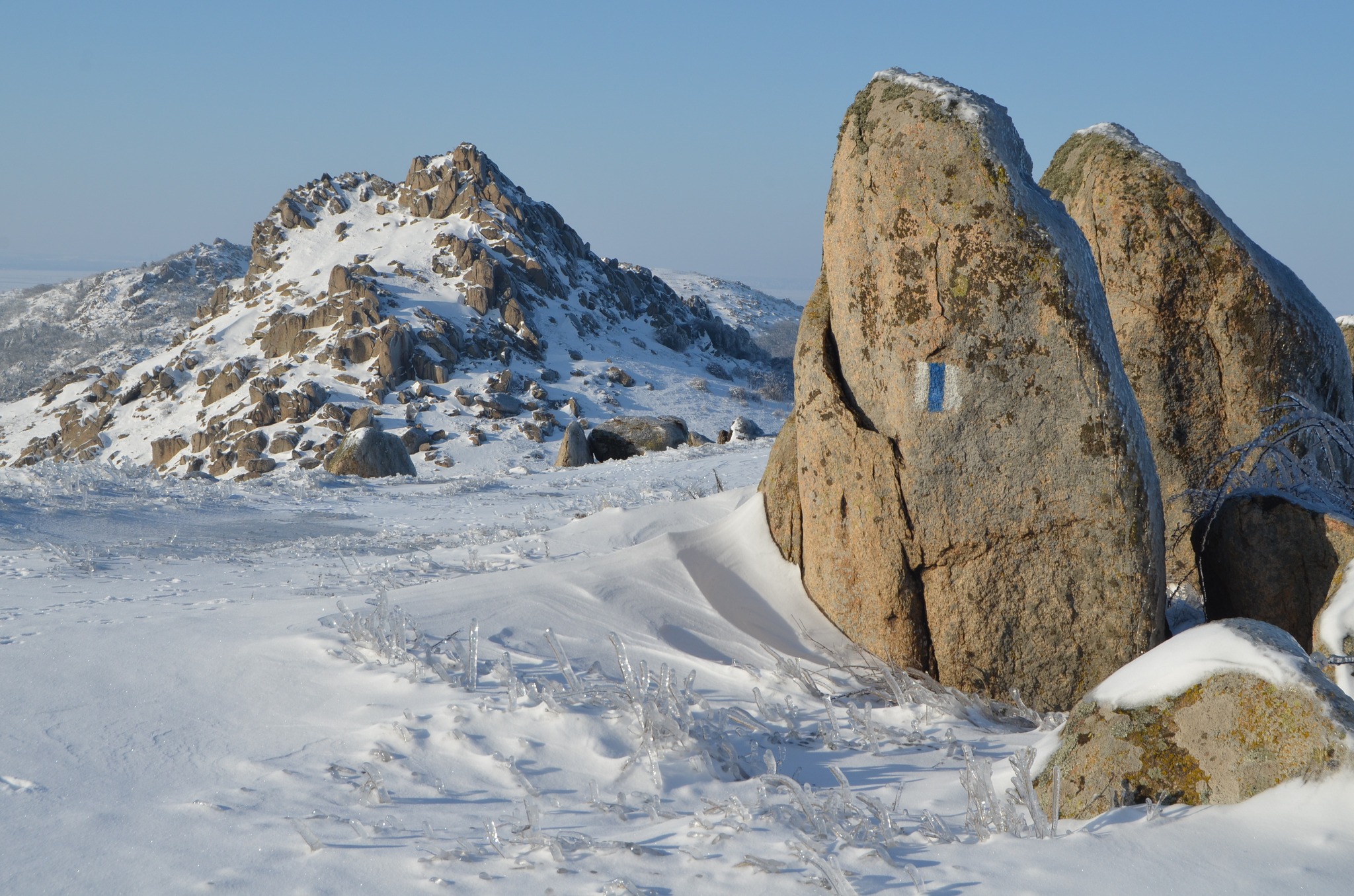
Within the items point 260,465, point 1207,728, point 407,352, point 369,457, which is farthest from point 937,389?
point 407,352

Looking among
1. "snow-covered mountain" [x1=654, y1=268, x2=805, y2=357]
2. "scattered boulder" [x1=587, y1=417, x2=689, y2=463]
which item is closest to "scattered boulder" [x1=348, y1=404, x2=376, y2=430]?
"scattered boulder" [x1=587, y1=417, x2=689, y2=463]

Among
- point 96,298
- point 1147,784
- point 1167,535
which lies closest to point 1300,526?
point 1167,535

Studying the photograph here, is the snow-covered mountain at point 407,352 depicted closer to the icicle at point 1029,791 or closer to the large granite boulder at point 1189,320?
the large granite boulder at point 1189,320

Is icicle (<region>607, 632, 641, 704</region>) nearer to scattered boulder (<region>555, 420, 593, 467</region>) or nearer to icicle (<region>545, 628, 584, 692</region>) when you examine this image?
icicle (<region>545, 628, 584, 692</region>)

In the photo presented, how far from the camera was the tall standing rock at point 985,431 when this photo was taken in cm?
390

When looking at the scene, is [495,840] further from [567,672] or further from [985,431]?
[985,431]

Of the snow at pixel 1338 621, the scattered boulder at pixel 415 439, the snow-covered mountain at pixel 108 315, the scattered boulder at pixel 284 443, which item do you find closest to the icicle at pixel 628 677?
the snow at pixel 1338 621

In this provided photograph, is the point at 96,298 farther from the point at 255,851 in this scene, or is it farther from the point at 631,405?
the point at 255,851

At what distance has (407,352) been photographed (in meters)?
33.2

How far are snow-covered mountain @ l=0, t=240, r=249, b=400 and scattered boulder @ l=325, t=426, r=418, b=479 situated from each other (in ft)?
152

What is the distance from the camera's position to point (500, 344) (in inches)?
1400

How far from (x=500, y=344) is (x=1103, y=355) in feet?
108

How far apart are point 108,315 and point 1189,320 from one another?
277 ft

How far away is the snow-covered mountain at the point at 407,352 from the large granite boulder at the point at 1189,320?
869 inches
